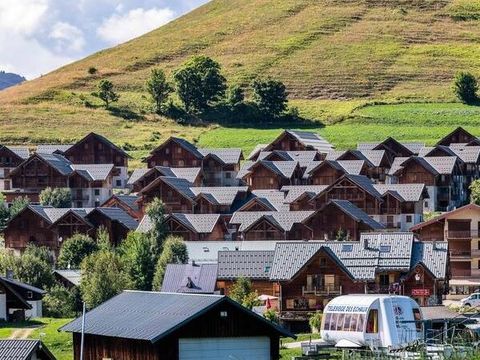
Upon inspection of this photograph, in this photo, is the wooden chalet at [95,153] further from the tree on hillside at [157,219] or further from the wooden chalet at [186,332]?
the wooden chalet at [186,332]

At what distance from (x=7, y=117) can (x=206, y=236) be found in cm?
6254

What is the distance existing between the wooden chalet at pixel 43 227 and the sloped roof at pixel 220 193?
1053 cm

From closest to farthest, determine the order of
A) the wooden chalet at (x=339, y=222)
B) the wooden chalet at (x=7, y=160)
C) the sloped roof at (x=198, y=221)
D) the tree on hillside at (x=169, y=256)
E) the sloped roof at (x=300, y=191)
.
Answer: the tree on hillside at (x=169, y=256)
the wooden chalet at (x=339, y=222)
the sloped roof at (x=198, y=221)
the sloped roof at (x=300, y=191)
the wooden chalet at (x=7, y=160)

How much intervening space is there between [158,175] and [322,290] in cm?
4591

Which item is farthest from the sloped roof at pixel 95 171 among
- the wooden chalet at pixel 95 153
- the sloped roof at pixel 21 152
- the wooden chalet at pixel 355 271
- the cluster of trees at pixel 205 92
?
the wooden chalet at pixel 355 271

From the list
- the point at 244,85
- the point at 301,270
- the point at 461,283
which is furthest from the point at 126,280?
the point at 244,85

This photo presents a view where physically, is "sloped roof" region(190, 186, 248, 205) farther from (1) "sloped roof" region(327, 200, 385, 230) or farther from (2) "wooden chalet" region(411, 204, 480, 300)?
(2) "wooden chalet" region(411, 204, 480, 300)

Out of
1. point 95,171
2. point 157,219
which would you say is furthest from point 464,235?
point 95,171

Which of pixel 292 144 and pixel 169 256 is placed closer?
pixel 169 256

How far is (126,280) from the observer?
78.1 meters

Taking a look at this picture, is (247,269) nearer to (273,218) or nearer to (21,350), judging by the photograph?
(273,218)

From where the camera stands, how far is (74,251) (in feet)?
301

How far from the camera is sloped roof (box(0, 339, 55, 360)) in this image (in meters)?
41.9

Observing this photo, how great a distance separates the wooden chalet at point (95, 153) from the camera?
128 meters
